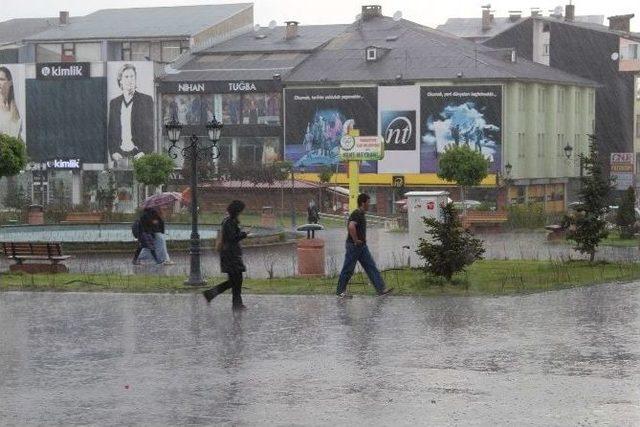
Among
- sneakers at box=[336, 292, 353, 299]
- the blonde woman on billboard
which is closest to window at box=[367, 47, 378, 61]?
the blonde woman on billboard

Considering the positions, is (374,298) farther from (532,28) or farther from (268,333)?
(532,28)

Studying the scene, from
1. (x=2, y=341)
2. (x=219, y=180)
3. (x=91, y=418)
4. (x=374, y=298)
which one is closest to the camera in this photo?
(x=91, y=418)

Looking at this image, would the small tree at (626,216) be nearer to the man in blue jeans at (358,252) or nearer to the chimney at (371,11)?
the man in blue jeans at (358,252)

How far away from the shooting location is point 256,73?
255 feet

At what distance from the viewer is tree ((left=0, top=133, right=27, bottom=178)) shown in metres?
40.1

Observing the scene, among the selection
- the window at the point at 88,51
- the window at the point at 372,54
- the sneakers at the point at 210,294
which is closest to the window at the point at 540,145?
the window at the point at 372,54

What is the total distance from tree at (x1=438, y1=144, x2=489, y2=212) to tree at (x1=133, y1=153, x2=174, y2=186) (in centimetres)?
1418

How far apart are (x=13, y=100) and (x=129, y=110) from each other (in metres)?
7.42

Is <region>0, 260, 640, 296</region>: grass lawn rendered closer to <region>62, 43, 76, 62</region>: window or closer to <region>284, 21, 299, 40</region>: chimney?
<region>284, 21, 299, 40</region>: chimney

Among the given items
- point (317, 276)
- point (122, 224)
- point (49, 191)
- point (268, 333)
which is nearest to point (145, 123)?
point (49, 191)

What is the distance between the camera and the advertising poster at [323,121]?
244 feet

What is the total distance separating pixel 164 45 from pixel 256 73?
1084 centimetres

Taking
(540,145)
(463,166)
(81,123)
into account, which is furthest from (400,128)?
(81,123)

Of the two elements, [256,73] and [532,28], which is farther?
[532,28]
